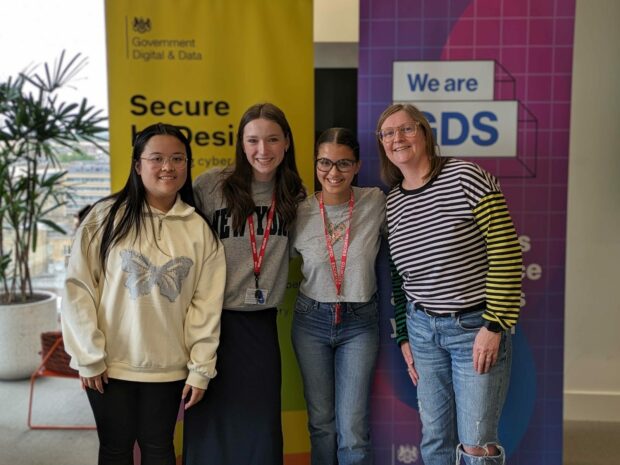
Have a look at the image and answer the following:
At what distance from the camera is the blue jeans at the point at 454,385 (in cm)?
202

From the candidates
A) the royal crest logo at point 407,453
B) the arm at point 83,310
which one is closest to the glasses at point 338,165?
the arm at point 83,310

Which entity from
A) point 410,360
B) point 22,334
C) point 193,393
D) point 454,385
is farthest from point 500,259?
point 22,334

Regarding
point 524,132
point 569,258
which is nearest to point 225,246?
point 524,132

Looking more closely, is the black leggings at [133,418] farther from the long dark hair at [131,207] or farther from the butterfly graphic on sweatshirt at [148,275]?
the long dark hair at [131,207]

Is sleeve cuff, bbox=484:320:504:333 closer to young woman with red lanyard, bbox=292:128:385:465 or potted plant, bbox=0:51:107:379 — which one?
young woman with red lanyard, bbox=292:128:385:465

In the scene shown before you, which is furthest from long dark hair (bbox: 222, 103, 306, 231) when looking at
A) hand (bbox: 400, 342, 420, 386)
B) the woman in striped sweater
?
hand (bbox: 400, 342, 420, 386)

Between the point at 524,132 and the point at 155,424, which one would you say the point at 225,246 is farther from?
the point at 524,132

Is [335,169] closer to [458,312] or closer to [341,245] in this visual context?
[341,245]

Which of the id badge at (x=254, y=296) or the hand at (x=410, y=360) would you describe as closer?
the id badge at (x=254, y=296)

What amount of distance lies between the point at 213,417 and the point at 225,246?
2.06ft

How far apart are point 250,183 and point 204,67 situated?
2.33ft

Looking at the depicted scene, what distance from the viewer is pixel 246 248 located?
216cm

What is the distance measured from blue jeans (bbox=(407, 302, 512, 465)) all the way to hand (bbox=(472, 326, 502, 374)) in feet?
0.10

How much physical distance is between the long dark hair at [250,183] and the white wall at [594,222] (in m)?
2.08
